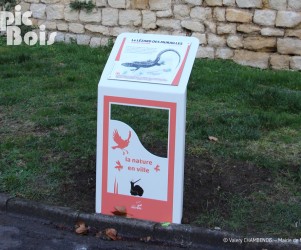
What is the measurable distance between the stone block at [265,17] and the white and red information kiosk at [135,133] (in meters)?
4.95

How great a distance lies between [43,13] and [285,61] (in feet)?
15.0

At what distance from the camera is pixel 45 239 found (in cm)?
525

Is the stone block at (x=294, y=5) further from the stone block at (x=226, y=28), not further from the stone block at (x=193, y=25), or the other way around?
the stone block at (x=193, y=25)

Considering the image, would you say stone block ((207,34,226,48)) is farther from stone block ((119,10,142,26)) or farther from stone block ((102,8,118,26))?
stone block ((102,8,118,26))

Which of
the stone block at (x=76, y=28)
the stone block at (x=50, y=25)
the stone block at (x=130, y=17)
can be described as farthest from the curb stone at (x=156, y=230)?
the stone block at (x=50, y=25)

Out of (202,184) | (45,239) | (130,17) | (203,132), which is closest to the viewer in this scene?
(45,239)

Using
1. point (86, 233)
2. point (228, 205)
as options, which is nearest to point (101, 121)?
point (86, 233)

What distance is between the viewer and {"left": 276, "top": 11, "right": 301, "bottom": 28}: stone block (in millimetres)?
9656

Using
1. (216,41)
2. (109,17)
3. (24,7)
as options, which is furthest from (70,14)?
(216,41)

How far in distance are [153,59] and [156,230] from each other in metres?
1.31

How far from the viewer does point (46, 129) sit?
723cm

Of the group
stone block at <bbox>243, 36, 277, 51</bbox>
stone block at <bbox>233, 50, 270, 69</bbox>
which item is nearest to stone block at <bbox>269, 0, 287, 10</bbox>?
stone block at <bbox>243, 36, 277, 51</bbox>

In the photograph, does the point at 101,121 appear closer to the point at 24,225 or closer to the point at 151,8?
the point at 24,225

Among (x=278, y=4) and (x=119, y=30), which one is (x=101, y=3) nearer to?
(x=119, y=30)
